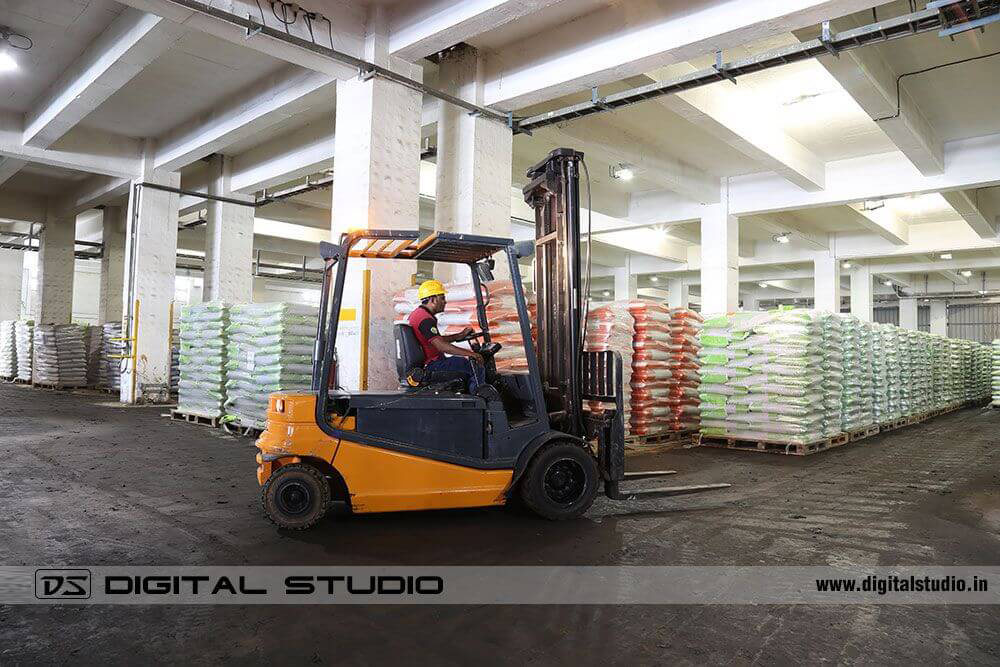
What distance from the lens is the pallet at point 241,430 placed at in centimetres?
864

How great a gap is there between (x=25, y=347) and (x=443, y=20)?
16.9 metres

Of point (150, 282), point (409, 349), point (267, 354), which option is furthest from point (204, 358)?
point (409, 349)

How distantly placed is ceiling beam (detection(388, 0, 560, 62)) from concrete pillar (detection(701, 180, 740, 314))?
7465mm

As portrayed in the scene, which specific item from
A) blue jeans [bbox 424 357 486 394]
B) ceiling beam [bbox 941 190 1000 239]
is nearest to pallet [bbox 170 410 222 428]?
blue jeans [bbox 424 357 486 394]

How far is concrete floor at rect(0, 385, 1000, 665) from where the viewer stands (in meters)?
2.63

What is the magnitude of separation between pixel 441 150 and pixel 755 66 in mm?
3867

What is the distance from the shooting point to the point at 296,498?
420cm

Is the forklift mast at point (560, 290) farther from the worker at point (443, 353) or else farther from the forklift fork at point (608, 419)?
the worker at point (443, 353)

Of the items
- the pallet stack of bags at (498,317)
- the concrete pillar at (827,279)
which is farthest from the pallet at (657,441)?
the concrete pillar at (827,279)

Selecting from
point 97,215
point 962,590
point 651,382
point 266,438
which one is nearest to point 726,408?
point 651,382

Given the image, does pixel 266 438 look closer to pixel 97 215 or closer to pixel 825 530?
pixel 825 530

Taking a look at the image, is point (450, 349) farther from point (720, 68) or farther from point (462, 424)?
point (720, 68)

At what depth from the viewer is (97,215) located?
66.1 feet

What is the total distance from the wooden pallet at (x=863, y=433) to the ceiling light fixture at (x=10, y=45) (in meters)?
12.4
